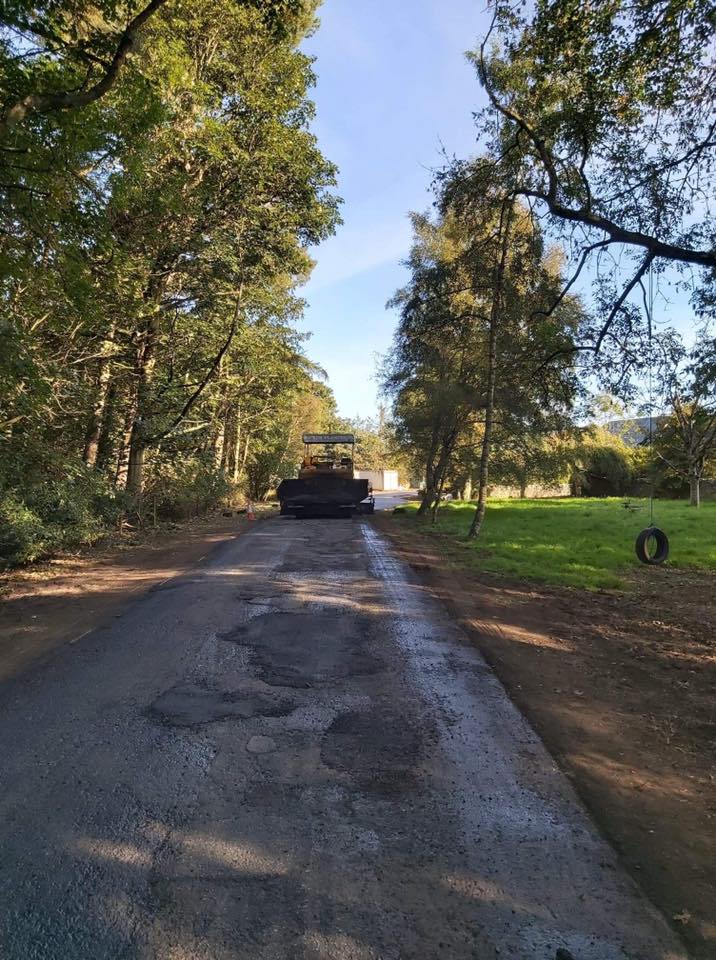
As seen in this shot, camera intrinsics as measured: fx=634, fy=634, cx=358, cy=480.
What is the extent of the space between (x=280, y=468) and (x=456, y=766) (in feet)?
115

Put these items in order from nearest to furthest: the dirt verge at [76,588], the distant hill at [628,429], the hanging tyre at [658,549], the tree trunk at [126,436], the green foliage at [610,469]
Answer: the dirt verge at [76,588] → the hanging tyre at [658,549] → the tree trunk at [126,436] → the distant hill at [628,429] → the green foliage at [610,469]

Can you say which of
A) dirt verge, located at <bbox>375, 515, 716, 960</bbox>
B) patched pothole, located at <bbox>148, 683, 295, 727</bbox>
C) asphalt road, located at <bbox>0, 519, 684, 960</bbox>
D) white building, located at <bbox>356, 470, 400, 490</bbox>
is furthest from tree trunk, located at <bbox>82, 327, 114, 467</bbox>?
white building, located at <bbox>356, 470, 400, 490</bbox>

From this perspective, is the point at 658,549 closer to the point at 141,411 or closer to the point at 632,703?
the point at 632,703

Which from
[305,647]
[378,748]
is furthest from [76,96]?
[378,748]

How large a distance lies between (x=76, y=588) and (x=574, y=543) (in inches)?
421

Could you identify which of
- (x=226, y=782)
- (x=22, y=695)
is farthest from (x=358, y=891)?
(x=22, y=695)

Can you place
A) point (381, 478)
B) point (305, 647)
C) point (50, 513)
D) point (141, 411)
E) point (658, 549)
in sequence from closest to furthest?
1. point (305, 647)
2. point (50, 513)
3. point (658, 549)
4. point (141, 411)
5. point (381, 478)

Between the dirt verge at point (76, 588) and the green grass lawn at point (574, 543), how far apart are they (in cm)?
605

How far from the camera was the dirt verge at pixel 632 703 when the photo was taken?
300 cm

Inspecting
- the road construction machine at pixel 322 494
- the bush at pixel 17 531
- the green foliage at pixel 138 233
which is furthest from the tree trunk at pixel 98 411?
the road construction machine at pixel 322 494

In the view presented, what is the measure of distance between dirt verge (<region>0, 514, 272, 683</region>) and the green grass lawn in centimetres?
605

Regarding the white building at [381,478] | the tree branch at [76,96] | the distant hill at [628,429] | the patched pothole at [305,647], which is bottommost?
the patched pothole at [305,647]

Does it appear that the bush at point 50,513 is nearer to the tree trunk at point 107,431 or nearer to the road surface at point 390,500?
the tree trunk at point 107,431

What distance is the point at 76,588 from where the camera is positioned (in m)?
9.50
